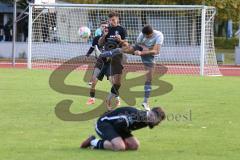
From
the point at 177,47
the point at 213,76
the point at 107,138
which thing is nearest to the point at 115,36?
the point at 107,138

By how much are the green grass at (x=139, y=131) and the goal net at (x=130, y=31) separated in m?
12.1

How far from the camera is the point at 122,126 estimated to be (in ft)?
34.1

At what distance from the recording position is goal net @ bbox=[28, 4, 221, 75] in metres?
33.0

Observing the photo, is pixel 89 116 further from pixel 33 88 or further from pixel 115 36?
pixel 33 88

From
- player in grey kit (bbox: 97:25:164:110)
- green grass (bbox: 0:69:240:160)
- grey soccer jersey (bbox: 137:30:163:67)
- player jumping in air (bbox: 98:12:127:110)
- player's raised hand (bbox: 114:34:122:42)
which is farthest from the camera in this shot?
player jumping in air (bbox: 98:12:127:110)

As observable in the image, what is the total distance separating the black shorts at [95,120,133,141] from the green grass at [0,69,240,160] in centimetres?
26

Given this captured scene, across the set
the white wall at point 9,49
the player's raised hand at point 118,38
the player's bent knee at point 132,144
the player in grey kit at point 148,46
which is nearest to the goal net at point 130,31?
the white wall at point 9,49

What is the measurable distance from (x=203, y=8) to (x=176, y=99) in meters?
13.9

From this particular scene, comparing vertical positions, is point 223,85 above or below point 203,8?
below

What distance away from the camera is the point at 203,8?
31609mm

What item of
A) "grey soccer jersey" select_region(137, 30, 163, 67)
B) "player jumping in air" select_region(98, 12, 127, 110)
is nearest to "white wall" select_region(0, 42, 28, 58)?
"player jumping in air" select_region(98, 12, 127, 110)

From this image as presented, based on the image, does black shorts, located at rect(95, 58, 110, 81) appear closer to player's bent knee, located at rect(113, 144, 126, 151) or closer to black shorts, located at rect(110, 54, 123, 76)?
black shorts, located at rect(110, 54, 123, 76)

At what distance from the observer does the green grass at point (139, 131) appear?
996cm

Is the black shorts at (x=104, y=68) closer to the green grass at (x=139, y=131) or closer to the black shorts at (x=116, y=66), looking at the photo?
the black shorts at (x=116, y=66)
